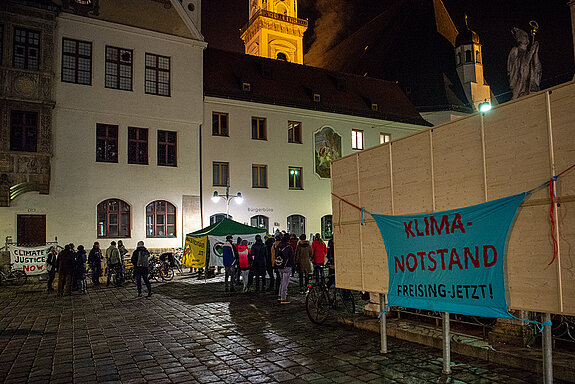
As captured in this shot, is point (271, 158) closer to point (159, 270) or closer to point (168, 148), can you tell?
point (168, 148)

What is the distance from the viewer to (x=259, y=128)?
100ft

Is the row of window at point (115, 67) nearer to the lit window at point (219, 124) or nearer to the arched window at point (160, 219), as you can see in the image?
the lit window at point (219, 124)

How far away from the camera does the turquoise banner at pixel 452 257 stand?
565cm

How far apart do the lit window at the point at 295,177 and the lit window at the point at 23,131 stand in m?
15.1

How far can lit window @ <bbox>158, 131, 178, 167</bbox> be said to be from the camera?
26.6m

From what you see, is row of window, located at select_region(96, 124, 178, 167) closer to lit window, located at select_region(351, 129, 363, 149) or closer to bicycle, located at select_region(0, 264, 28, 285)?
bicycle, located at select_region(0, 264, 28, 285)

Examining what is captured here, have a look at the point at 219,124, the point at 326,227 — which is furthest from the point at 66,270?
the point at 326,227

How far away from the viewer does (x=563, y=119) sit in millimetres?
5070

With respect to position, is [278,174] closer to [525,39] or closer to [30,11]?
[30,11]

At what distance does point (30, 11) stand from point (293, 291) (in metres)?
18.8

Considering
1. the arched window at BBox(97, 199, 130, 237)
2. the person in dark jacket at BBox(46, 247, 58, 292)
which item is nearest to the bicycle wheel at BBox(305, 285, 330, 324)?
the person in dark jacket at BBox(46, 247, 58, 292)

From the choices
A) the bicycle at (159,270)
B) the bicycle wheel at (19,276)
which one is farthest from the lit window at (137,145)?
the bicycle wheel at (19,276)

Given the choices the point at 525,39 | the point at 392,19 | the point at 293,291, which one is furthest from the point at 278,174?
the point at 392,19

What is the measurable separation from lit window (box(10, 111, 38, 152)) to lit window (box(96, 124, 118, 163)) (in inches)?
118
